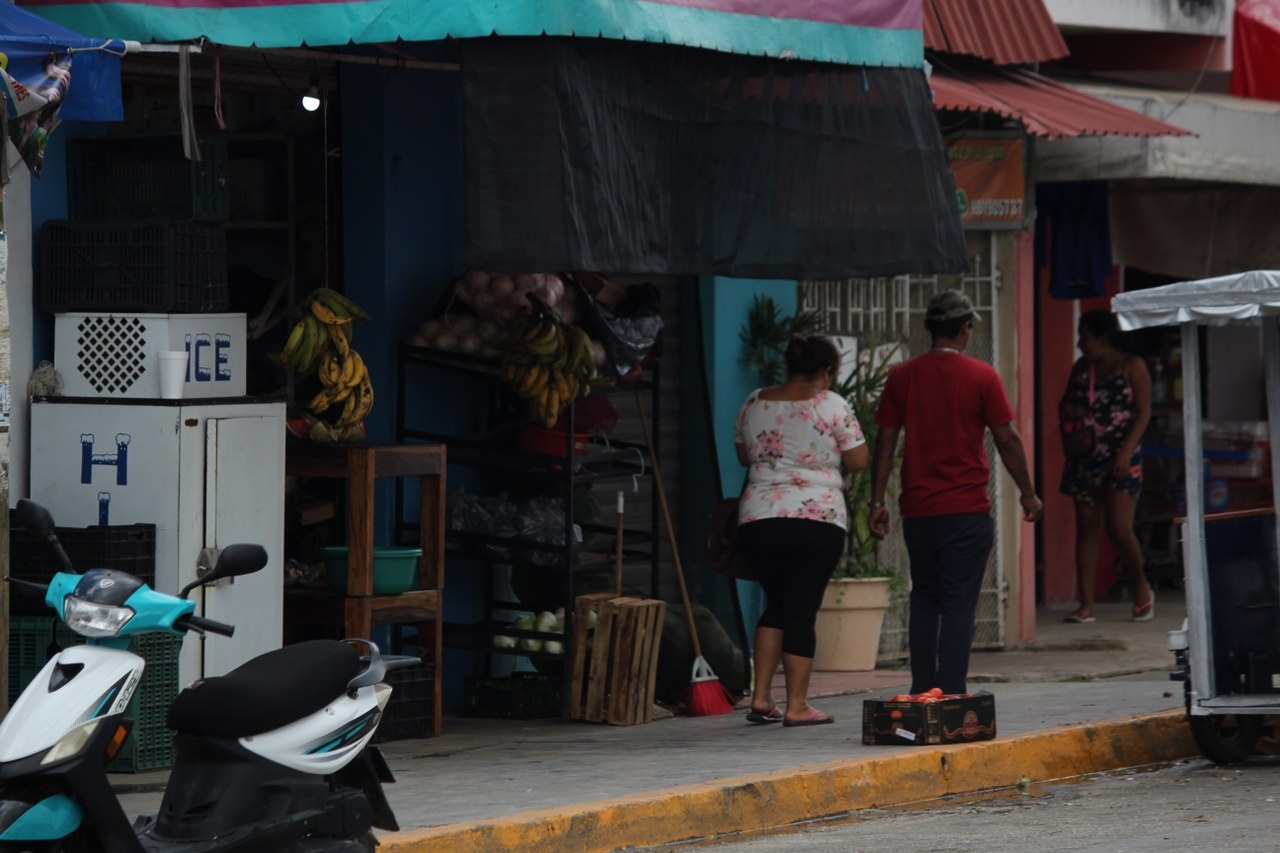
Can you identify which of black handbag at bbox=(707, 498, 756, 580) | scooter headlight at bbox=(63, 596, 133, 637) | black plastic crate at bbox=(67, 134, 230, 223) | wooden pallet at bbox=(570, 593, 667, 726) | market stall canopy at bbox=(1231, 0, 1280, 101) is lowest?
wooden pallet at bbox=(570, 593, 667, 726)

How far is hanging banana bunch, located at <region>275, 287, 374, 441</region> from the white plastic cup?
35.1 inches

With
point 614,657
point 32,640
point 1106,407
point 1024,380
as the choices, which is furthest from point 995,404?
point 1106,407

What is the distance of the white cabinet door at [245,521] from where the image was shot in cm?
880

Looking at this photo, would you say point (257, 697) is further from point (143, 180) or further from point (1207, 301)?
point (1207, 301)

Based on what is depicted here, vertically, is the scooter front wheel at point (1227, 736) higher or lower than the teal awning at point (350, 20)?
lower

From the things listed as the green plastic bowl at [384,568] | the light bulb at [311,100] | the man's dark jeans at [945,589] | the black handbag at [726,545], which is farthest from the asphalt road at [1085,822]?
the light bulb at [311,100]

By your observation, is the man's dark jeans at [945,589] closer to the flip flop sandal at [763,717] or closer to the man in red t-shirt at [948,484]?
the man in red t-shirt at [948,484]

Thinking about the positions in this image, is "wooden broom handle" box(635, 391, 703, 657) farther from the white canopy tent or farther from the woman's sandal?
the woman's sandal

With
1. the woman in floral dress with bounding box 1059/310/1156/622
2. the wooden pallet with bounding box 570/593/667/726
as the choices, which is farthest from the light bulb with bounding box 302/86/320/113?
the woman in floral dress with bounding box 1059/310/1156/622

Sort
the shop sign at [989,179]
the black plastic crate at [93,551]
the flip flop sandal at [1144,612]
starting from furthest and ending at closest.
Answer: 1. the flip flop sandal at [1144,612]
2. the shop sign at [989,179]
3. the black plastic crate at [93,551]

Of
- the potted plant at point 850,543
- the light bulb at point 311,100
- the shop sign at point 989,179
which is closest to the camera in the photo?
the light bulb at point 311,100

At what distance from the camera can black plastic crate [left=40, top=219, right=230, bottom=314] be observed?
8766mm

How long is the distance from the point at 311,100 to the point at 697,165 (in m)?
1.68

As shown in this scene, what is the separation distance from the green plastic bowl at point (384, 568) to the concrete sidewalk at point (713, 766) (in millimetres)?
670
